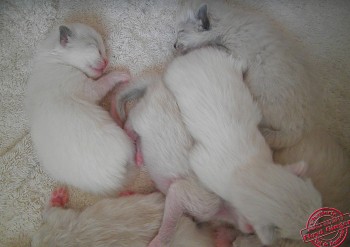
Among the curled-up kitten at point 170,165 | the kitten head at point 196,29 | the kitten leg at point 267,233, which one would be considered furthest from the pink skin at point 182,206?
the kitten head at point 196,29

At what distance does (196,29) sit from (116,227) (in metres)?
1.22

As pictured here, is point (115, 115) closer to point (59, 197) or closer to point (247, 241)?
point (59, 197)

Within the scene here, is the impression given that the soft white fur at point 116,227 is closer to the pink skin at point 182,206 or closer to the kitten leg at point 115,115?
the pink skin at point 182,206

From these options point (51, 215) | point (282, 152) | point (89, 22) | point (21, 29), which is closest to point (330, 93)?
point (282, 152)

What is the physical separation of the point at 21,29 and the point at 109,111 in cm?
83

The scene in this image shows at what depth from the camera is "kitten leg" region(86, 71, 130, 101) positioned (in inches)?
86.9

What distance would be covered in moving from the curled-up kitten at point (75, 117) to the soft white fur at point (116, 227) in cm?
14

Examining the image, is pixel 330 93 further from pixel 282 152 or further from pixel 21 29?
pixel 21 29

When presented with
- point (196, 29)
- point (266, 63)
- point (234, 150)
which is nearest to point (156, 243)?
point (234, 150)

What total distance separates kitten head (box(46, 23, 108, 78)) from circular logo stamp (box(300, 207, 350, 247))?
4.80ft

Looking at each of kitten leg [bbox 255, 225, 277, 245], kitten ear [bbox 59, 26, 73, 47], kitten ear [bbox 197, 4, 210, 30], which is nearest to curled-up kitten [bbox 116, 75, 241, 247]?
kitten leg [bbox 255, 225, 277, 245]

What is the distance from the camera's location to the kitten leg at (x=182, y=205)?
184 centimetres

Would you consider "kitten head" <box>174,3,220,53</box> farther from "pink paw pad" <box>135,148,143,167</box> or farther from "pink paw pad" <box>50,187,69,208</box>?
"pink paw pad" <box>50,187,69,208</box>

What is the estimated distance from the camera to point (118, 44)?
2439mm
